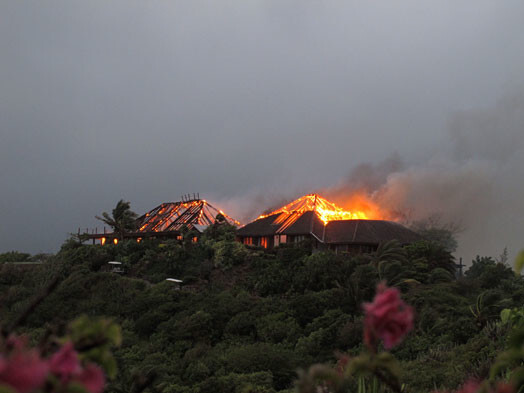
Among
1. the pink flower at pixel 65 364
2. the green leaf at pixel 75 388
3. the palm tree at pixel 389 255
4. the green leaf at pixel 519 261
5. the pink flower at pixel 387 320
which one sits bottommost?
the green leaf at pixel 75 388

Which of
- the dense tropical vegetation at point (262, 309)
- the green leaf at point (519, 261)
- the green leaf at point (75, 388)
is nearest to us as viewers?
the green leaf at point (75, 388)

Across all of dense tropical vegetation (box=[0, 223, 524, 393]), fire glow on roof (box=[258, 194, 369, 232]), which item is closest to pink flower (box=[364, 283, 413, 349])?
dense tropical vegetation (box=[0, 223, 524, 393])

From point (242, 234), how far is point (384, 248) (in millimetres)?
15680

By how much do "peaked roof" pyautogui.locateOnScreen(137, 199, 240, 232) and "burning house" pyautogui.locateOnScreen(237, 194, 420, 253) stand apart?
7.60m

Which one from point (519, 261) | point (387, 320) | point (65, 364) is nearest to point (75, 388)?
point (65, 364)

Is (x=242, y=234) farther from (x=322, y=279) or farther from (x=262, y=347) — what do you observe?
(x=262, y=347)

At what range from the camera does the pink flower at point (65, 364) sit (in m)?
0.79

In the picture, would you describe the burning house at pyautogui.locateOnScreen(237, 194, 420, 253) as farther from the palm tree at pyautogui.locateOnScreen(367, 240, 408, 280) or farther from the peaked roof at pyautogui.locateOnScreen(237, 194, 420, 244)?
the palm tree at pyautogui.locateOnScreen(367, 240, 408, 280)

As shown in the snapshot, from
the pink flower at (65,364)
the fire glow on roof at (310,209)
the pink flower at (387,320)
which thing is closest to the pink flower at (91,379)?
the pink flower at (65,364)

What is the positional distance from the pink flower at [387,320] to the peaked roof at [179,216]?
39.7m

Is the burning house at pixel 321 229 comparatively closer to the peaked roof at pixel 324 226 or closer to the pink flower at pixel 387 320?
the peaked roof at pixel 324 226

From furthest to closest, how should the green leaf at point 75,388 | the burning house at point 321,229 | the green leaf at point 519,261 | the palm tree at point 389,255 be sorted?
1. the burning house at point 321,229
2. the palm tree at point 389,255
3. the green leaf at point 519,261
4. the green leaf at point 75,388

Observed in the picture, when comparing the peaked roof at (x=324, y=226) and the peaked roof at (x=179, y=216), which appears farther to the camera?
the peaked roof at (x=179, y=216)

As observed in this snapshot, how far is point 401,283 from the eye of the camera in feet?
63.0
